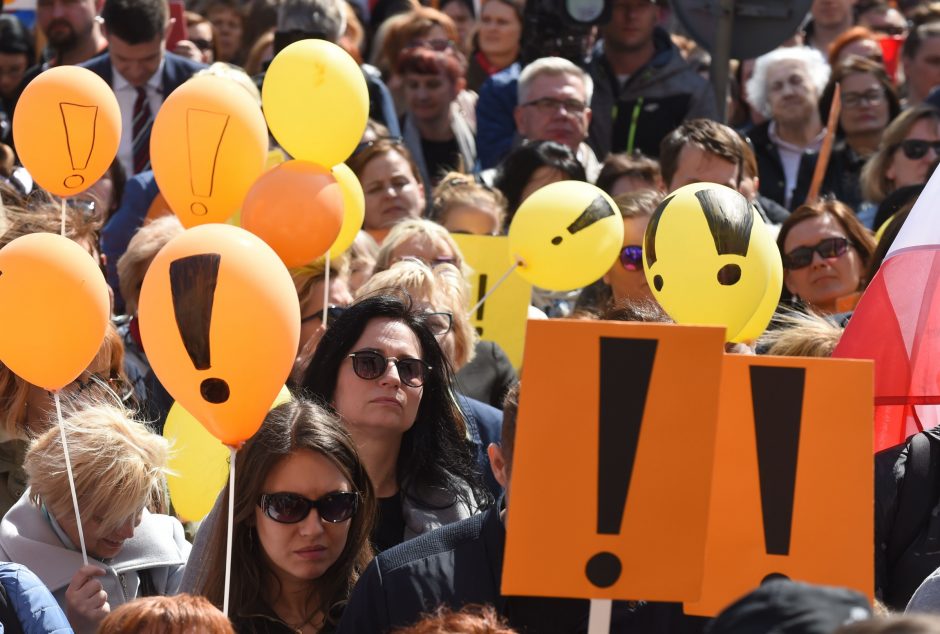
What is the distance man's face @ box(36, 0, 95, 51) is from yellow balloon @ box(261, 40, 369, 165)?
3.25 meters

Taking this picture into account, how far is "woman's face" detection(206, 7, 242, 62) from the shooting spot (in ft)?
31.4

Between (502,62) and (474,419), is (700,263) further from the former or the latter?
(502,62)

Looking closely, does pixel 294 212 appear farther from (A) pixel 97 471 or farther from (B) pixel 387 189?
(B) pixel 387 189

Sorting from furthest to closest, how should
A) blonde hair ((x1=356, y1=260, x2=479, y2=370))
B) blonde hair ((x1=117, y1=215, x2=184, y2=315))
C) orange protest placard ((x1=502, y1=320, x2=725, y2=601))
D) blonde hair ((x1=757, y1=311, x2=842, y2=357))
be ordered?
blonde hair ((x1=117, y1=215, x2=184, y2=315))
blonde hair ((x1=356, y1=260, x2=479, y2=370))
blonde hair ((x1=757, y1=311, x2=842, y2=357))
orange protest placard ((x1=502, y1=320, x2=725, y2=601))

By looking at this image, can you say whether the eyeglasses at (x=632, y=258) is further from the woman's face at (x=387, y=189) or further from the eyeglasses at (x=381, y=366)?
the eyeglasses at (x=381, y=366)

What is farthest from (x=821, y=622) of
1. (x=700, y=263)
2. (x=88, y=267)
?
(x=88, y=267)

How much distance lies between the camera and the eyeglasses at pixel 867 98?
7.86 meters

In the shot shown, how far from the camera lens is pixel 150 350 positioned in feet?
11.1

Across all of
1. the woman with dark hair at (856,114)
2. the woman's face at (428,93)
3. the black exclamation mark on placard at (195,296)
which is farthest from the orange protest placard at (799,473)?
the woman with dark hair at (856,114)

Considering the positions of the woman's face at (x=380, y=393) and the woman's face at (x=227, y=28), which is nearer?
the woman's face at (x=380, y=393)

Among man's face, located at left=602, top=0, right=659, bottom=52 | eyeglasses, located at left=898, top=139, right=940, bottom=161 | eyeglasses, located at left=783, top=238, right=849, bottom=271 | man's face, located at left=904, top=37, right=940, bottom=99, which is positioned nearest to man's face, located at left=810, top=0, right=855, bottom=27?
man's face, located at left=904, top=37, right=940, bottom=99

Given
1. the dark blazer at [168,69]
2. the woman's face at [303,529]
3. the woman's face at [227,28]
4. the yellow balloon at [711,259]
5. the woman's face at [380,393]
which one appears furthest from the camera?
the woman's face at [227,28]

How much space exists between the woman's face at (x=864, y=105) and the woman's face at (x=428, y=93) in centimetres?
208

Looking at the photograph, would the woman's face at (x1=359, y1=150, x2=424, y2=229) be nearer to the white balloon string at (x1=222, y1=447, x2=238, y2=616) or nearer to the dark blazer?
the dark blazer
